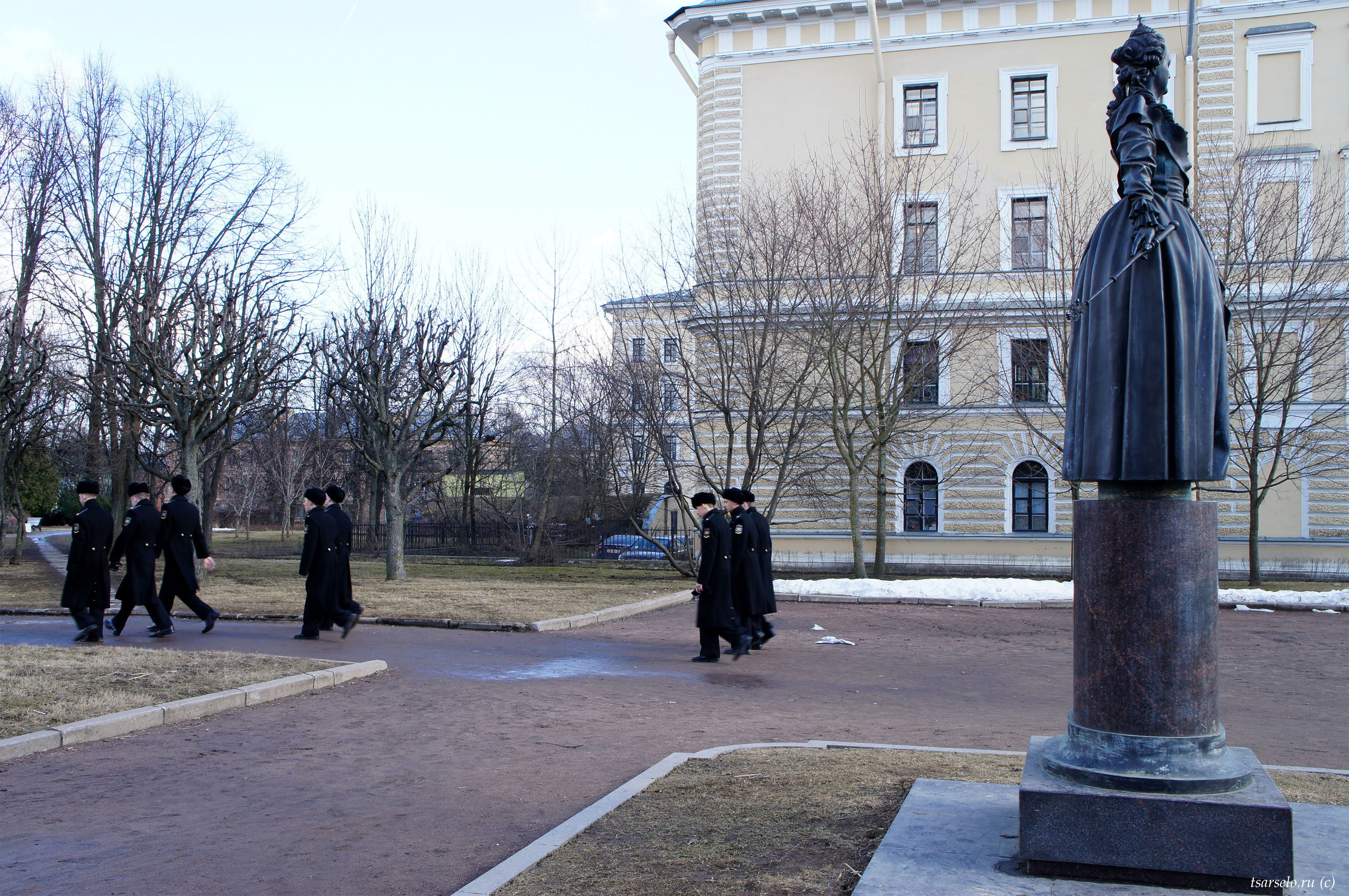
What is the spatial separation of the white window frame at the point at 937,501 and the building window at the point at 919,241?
5.86m

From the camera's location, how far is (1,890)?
4516mm

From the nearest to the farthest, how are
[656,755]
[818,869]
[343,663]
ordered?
1. [818,869]
2. [656,755]
3. [343,663]

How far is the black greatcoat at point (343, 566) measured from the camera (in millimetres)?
13477

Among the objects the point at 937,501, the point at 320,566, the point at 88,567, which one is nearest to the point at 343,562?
the point at 320,566

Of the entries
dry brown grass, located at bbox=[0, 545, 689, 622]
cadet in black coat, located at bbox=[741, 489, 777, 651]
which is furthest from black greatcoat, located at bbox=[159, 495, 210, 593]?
cadet in black coat, located at bbox=[741, 489, 777, 651]

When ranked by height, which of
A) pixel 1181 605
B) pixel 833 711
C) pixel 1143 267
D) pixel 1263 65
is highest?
pixel 1263 65

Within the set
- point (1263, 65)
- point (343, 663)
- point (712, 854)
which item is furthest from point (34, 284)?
point (1263, 65)

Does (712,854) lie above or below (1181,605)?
below

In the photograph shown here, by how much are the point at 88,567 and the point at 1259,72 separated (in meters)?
30.4

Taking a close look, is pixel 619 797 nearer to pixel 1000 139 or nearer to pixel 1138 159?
pixel 1138 159

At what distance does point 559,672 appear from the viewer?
11.0m

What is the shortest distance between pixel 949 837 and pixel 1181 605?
4.56 feet

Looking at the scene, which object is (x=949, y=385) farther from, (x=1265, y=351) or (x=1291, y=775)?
(x=1291, y=775)

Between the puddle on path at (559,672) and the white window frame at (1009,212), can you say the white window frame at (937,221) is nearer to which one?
the white window frame at (1009,212)
